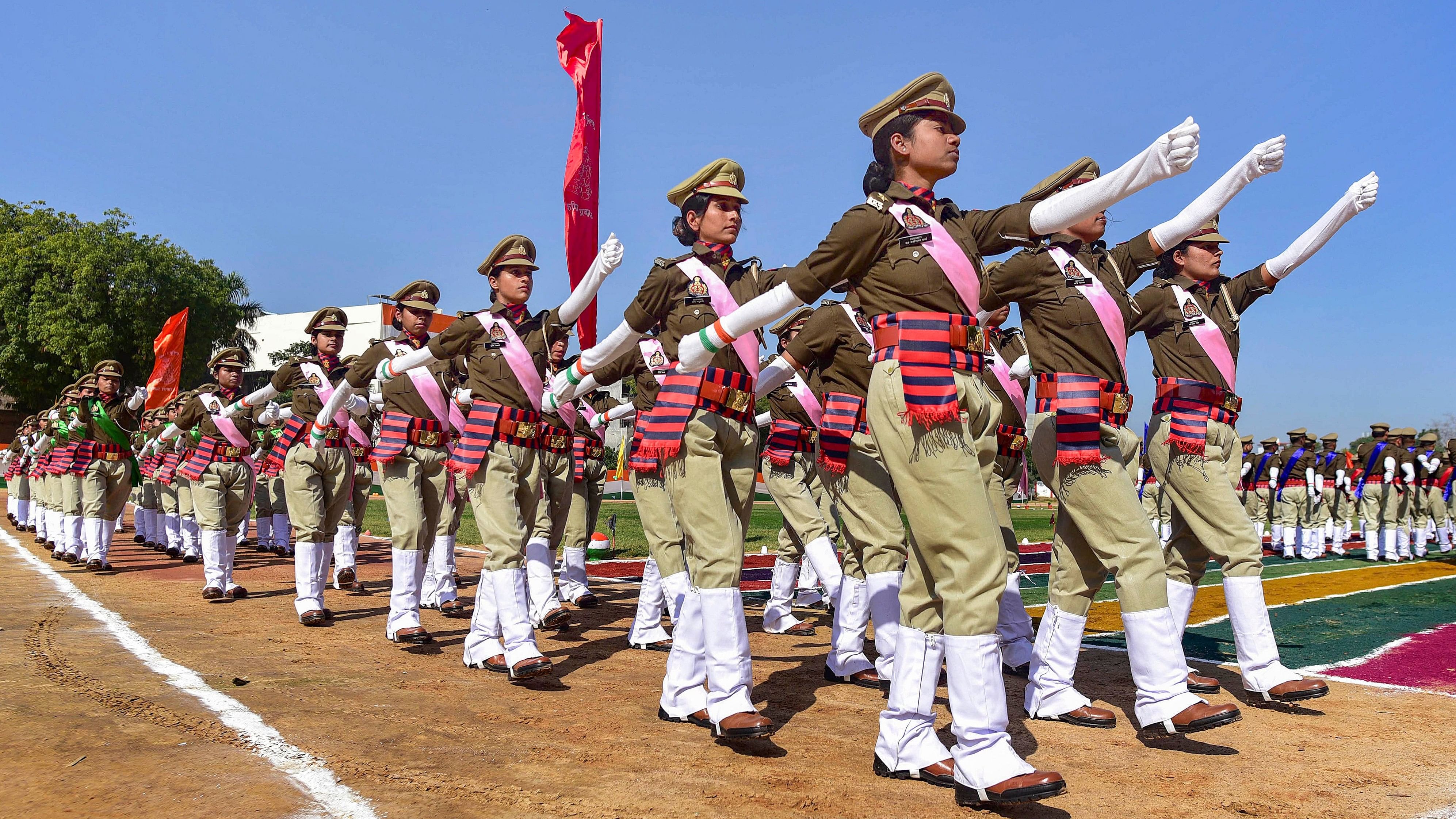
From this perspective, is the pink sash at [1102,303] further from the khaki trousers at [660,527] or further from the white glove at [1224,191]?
the khaki trousers at [660,527]

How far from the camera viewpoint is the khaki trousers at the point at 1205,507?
18.4ft

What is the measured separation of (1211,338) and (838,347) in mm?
2358

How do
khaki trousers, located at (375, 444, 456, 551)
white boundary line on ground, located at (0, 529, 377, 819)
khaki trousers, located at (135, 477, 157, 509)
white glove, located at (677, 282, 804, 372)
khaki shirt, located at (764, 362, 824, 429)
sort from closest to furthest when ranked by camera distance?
white boundary line on ground, located at (0, 529, 377, 819)
white glove, located at (677, 282, 804, 372)
khaki trousers, located at (375, 444, 456, 551)
khaki shirt, located at (764, 362, 824, 429)
khaki trousers, located at (135, 477, 157, 509)

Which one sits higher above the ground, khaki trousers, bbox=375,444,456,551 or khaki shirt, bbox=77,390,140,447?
khaki shirt, bbox=77,390,140,447

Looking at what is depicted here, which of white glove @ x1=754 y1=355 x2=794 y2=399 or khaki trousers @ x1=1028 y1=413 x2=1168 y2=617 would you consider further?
white glove @ x1=754 y1=355 x2=794 y2=399

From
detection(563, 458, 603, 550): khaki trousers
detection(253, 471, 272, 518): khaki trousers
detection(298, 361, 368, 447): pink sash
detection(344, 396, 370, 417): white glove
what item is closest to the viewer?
detection(344, 396, 370, 417): white glove

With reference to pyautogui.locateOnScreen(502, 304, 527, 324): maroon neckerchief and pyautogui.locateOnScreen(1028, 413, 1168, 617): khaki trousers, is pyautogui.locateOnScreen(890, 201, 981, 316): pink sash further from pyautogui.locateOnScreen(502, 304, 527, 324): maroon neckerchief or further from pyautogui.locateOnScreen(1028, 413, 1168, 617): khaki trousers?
pyautogui.locateOnScreen(502, 304, 527, 324): maroon neckerchief

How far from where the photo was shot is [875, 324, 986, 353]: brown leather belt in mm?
3912

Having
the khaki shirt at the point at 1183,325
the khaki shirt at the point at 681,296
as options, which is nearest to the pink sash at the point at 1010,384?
the khaki shirt at the point at 1183,325

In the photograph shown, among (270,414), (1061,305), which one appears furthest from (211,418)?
(1061,305)

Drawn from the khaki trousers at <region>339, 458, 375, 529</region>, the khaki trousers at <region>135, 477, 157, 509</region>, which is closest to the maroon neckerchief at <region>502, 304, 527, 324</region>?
the khaki trousers at <region>339, 458, 375, 529</region>

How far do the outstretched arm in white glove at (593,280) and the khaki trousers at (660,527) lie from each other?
47.0 inches

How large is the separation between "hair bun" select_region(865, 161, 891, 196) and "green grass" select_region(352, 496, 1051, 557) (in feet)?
20.0

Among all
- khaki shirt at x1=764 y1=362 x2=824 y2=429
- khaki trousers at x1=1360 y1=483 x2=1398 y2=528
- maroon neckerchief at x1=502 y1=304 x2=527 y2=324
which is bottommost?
khaki trousers at x1=1360 y1=483 x2=1398 y2=528
